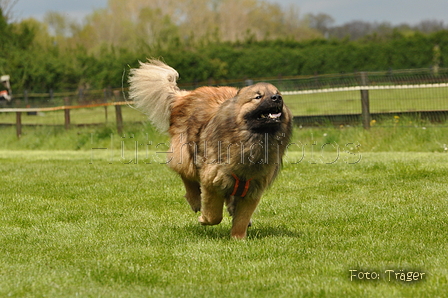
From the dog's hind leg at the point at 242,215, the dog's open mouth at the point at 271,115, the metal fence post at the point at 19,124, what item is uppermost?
the dog's open mouth at the point at 271,115

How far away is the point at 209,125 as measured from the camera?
5.68 meters

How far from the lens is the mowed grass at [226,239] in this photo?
13.7 ft

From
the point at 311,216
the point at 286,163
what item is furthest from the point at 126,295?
the point at 286,163

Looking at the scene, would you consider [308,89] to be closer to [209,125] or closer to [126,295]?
[209,125]

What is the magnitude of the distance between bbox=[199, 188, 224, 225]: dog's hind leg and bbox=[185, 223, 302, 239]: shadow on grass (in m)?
0.22

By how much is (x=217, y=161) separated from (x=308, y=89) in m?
12.6

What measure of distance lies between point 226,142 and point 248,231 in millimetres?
1290

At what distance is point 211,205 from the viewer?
18.8 ft

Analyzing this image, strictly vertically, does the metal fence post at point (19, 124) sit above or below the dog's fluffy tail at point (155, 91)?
below

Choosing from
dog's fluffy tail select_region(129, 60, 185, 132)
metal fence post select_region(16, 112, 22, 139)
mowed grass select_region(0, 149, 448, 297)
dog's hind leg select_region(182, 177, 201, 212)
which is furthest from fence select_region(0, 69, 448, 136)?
dog's hind leg select_region(182, 177, 201, 212)

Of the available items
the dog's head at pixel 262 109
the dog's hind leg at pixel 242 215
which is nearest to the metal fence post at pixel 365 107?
the dog's hind leg at pixel 242 215

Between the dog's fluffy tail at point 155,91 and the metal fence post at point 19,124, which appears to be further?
the metal fence post at point 19,124

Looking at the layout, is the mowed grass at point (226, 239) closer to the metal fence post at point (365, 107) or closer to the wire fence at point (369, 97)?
the metal fence post at point (365, 107)

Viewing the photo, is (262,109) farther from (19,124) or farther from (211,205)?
(19,124)
